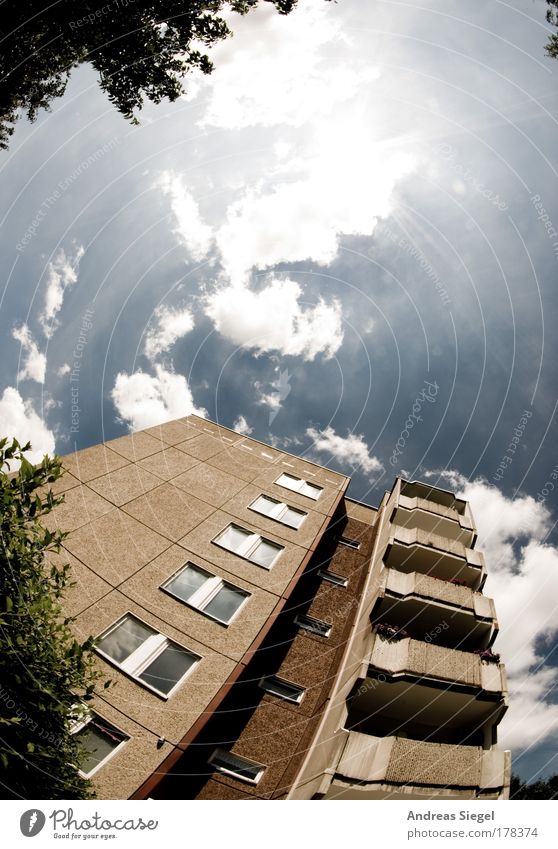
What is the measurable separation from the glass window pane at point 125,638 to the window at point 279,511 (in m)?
6.13

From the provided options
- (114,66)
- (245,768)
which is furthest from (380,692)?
(114,66)

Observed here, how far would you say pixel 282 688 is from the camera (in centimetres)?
1063

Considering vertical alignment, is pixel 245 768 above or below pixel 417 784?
below

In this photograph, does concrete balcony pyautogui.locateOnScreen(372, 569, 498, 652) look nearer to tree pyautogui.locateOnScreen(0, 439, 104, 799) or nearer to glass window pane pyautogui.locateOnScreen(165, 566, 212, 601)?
glass window pane pyautogui.locateOnScreen(165, 566, 212, 601)

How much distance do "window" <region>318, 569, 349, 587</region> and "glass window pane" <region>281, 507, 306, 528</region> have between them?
2341 millimetres

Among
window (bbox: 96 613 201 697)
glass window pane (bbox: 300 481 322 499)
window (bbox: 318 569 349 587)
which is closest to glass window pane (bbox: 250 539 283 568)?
window (bbox: 318 569 349 587)

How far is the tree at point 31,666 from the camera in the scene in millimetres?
4703

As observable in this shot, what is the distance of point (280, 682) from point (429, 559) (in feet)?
26.6

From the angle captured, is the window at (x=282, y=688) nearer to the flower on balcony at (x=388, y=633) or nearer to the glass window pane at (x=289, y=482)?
the flower on balcony at (x=388, y=633)

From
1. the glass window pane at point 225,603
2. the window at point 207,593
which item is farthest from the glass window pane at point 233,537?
the glass window pane at point 225,603

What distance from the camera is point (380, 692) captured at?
33.3 feet

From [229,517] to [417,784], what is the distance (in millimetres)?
8916
